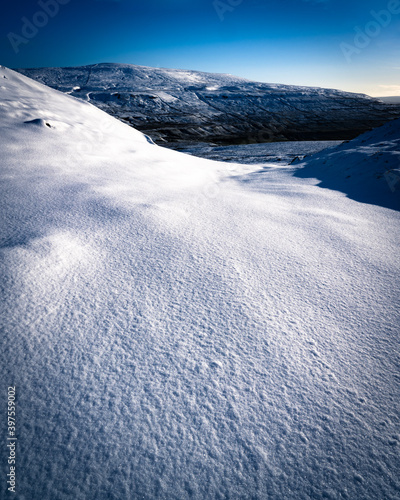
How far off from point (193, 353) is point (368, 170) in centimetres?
387

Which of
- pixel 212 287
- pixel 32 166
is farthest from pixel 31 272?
pixel 32 166

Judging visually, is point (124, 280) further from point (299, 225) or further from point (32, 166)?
point (32, 166)

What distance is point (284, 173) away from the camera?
14.4 ft


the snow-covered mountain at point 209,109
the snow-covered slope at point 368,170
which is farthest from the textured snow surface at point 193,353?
the snow-covered mountain at point 209,109

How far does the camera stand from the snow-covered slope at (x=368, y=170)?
3.04 metres

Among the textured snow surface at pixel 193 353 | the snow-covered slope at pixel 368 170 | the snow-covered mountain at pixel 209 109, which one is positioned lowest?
the textured snow surface at pixel 193 353

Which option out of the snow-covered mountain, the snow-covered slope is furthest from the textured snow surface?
the snow-covered mountain

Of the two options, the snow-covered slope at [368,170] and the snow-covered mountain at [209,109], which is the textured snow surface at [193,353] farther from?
the snow-covered mountain at [209,109]

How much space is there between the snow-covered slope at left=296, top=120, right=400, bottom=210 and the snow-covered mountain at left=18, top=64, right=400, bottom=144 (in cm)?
1269

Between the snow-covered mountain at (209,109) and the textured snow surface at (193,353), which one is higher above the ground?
the snow-covered mountain at (209,109)

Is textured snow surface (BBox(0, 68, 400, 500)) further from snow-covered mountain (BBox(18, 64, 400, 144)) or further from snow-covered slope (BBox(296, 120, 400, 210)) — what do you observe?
snow-covered mountain (BBox(18, 64, 400, 144))

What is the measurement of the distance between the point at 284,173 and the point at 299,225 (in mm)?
2669

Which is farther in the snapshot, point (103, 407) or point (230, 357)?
point (230, 357)

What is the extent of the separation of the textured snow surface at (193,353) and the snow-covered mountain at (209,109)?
15187 mm
